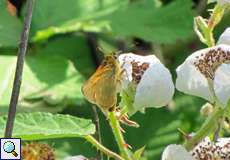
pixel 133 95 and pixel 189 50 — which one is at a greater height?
pixel 189 50

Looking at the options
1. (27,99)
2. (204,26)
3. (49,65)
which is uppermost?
(49,65)

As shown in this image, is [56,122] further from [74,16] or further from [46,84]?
[74,16]

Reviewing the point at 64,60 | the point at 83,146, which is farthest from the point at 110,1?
the point at 83,146

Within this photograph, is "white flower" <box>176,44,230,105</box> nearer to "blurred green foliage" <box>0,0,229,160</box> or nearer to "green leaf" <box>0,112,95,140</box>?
"green leaf" <box>0,112,95,140</box>

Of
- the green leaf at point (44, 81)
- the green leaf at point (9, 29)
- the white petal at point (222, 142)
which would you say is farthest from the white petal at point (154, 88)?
the green leaf at point (9, 29)

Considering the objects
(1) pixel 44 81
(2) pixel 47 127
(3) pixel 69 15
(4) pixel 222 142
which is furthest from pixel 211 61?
(3) pixel 69 15

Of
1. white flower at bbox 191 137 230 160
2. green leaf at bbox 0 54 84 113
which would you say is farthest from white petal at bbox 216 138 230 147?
green leaf at bbox 0 54 84 113

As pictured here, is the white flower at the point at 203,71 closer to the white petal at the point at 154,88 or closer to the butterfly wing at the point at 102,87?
the white petal at the point at 154,88
